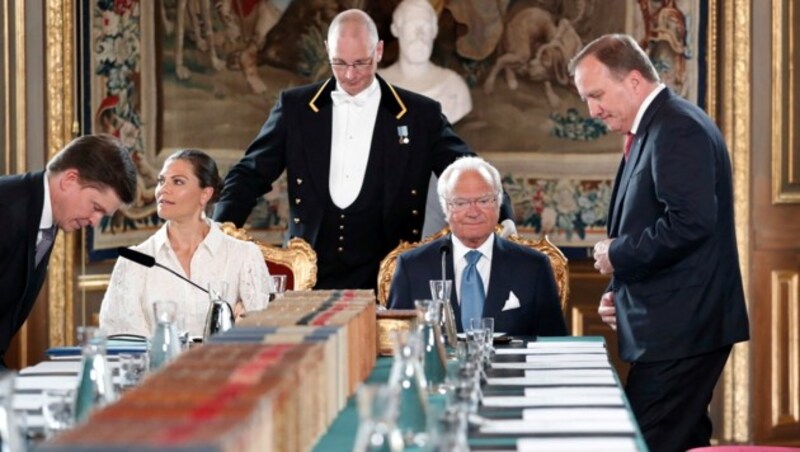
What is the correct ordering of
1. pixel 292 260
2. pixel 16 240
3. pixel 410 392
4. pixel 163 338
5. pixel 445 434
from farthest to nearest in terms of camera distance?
1. pixel 292 260
2. pixel 16 240
3. pixel 163 338
4. pixel 410 392
5. pixel 445 434

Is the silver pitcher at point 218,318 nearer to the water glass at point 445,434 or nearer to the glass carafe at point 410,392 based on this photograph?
the glass carafe at point 410,392

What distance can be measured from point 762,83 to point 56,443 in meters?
5.35

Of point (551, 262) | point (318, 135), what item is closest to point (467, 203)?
point (551, 262)

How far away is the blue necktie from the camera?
461 cm

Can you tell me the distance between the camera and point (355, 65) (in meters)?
5.37

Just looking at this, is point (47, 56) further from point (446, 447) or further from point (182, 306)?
point (446, 447)

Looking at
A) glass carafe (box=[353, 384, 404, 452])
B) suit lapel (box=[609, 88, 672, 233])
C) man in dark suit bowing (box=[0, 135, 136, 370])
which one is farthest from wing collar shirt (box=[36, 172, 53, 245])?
glass carafe (box=[353, 384, 404, 452])

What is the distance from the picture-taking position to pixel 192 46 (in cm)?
703

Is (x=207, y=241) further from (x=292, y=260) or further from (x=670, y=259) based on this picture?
(x=670, y=259)

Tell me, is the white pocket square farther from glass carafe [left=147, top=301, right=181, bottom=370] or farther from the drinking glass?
glass carafe [left=147, top=301, right=181, bottom=370]

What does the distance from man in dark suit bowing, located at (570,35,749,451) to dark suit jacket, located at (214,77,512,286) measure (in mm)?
1352

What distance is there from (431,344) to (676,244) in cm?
105

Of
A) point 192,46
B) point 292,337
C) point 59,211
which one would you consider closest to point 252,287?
point 59,211

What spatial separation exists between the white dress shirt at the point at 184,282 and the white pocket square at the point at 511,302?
75 centimetres
